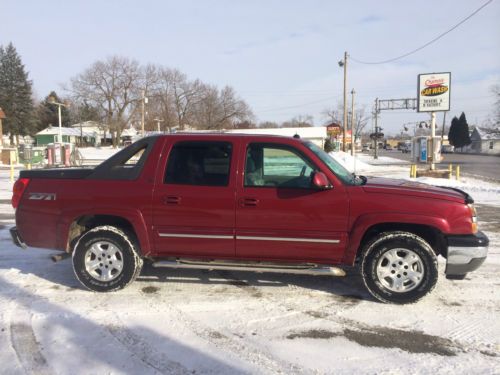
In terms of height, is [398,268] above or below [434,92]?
below

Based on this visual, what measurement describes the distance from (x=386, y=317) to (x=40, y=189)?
4.13 metres

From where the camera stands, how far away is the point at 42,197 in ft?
16.3

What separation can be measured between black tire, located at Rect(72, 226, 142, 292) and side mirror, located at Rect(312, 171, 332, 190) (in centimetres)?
219

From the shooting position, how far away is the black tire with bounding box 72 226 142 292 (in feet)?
15.9

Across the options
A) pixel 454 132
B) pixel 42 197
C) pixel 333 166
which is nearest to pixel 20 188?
pixel 42 197

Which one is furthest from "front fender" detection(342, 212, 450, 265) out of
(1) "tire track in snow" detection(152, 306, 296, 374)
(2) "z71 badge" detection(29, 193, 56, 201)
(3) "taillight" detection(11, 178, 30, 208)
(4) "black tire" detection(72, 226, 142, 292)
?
(3) "taillight" detection(11, 178, 30, 208)

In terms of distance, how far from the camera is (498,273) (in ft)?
18.6

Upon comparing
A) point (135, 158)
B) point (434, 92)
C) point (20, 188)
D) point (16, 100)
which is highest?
point (16, 100)

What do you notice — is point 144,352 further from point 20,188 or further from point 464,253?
point 464,253

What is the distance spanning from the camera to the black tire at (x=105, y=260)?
4.86m

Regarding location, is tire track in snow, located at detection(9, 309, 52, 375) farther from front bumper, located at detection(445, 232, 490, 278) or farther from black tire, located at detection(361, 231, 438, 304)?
front bumper, located at detection(445, 232, 490, 278)

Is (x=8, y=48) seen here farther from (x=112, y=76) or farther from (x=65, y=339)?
(x=65, y=339)

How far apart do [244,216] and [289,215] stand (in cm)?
49

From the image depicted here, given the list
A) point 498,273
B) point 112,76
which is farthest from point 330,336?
point 112,76
